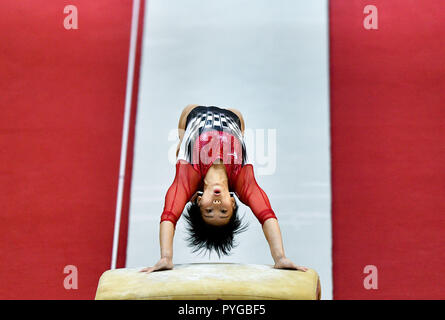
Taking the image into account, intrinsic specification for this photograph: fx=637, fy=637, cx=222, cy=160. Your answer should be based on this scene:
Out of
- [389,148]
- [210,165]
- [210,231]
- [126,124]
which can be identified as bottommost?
[210,231]

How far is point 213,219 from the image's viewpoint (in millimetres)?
2094

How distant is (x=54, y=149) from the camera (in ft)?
9.59

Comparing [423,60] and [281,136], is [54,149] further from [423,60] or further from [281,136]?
[423,60]

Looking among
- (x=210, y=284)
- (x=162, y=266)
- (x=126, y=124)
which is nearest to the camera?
(x=210, y=284)

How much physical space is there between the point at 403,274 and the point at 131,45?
5.57 ft

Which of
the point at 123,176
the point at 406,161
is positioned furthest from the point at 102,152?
the point at 406,161

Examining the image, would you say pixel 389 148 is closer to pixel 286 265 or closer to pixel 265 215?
pixel 265 215

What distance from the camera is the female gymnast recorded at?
2.04 metres

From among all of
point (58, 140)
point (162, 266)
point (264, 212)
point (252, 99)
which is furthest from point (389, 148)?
point (58, 140)

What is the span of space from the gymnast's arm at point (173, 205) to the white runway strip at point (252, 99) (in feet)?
2.02

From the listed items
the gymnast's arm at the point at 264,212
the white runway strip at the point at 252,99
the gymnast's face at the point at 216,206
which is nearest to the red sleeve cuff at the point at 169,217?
the gymnast's face at the point at 216,206

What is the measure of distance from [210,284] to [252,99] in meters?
1.49

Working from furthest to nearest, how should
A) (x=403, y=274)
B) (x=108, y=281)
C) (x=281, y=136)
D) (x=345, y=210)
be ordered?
(x=281, y=136) < (x=345, y=210) < (x=403, y=274) < (x=108, y=281)

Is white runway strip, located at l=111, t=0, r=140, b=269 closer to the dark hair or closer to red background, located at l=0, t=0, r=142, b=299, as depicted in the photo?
red background, located at l=0, t=0, r=142, b=299
